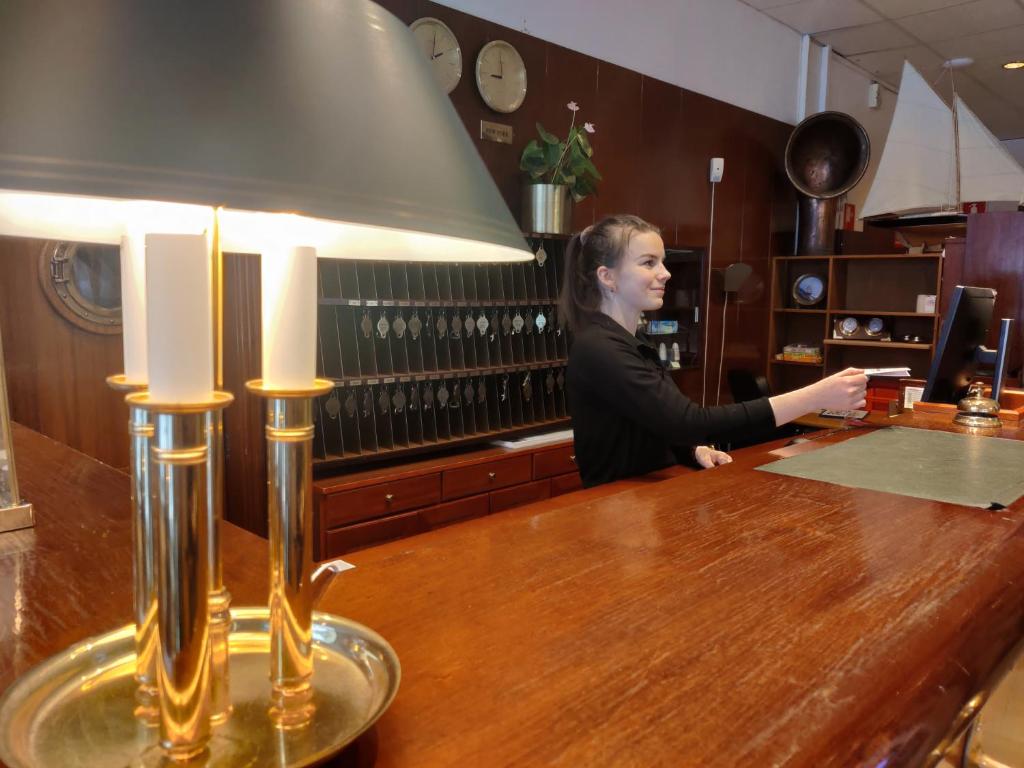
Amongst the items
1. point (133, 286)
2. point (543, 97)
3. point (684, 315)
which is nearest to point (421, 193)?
point (133, 286)

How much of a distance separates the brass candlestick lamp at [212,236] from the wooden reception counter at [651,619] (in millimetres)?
130

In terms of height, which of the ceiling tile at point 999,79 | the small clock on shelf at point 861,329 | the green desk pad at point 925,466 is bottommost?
the green desk pad at point 925,466

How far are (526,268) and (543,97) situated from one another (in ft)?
3.18

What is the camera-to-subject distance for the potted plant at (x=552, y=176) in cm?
359

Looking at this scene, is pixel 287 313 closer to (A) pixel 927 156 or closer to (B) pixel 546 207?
(B) pixel 546 207

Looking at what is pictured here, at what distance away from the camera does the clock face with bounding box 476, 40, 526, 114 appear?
11.9 feet

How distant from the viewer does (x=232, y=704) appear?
0.62m

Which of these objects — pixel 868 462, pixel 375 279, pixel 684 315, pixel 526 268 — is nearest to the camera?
pixel 868 462

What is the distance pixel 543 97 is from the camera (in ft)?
13.1

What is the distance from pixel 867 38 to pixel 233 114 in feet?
22.1

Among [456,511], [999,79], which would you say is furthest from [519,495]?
[999,79]

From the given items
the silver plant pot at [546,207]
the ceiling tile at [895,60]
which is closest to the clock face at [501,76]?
the silver plant pot at [546,207]

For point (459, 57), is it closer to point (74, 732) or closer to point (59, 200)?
point (59, 200)

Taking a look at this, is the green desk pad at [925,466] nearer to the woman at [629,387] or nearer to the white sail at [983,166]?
the woman at [629,387]
